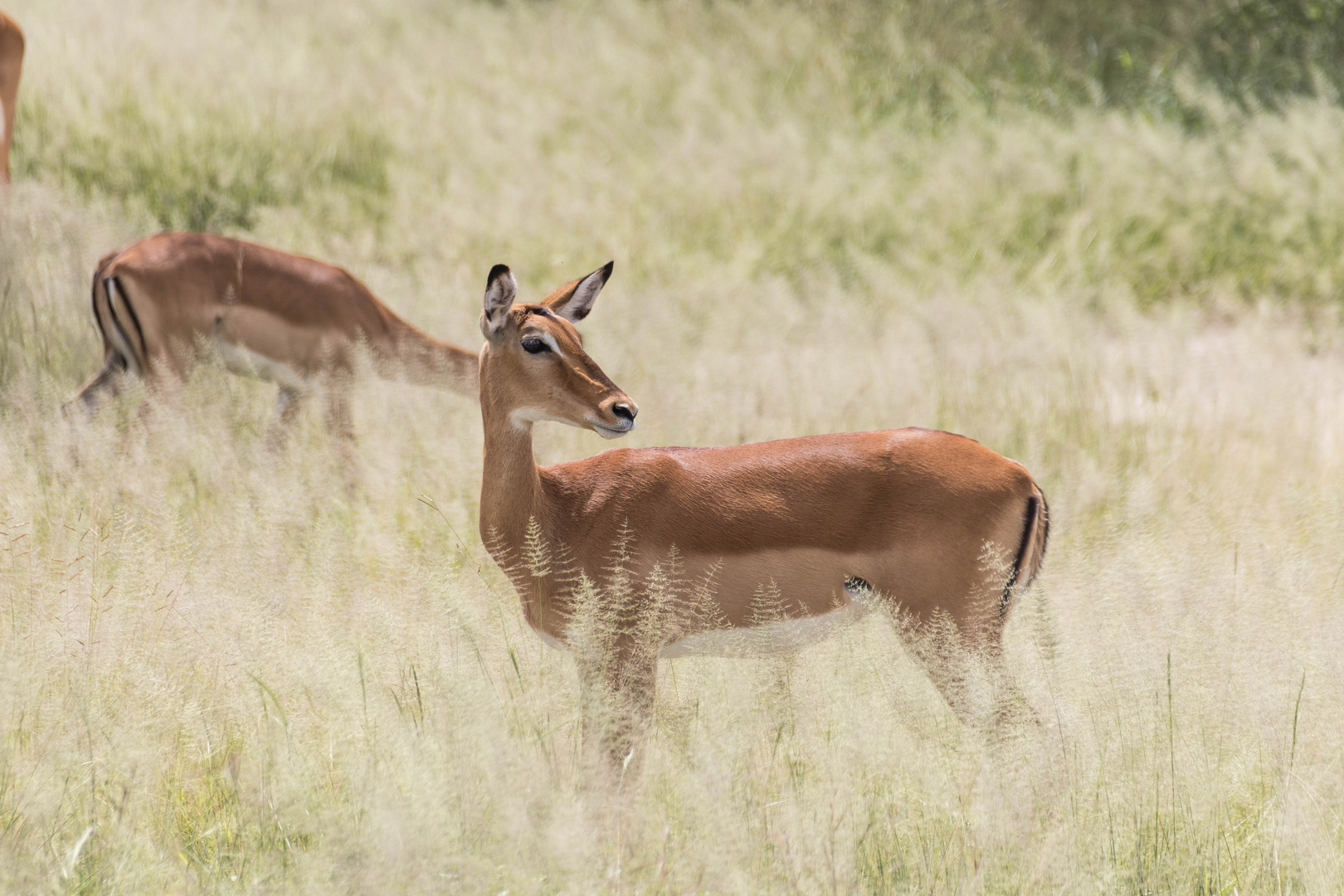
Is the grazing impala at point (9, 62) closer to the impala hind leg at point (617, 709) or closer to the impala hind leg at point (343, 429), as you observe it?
the impala hind leg at point (343, 429)

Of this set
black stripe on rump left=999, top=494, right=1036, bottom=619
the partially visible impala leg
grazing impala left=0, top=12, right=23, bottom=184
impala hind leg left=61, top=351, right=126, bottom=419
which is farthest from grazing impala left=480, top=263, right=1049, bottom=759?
grazing impala left=0, top=12, right=23, bottom=184

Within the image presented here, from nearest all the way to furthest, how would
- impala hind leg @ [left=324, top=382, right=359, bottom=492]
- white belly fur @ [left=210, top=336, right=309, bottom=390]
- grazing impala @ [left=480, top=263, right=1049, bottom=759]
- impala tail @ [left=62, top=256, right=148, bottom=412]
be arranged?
grazing impala @ [left=480, top=263, right=1049, bottom=759]
impala hind leg @ [left=324, top=382, right=359, bottom=492]
impala tail @ [left=62, top=256, right=148, bottom=412]
white belly fur @ [left=210, top=336, right=309, bottom=390]

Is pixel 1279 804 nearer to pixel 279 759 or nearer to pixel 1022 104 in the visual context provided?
pixel 279 759

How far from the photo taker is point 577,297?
151 inches

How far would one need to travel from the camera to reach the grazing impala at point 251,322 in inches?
225

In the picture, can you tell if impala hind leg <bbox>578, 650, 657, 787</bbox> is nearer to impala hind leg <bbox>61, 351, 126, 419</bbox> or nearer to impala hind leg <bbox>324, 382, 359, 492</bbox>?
impala hind leg <bbox>324, 382, 359, 492</bbox>

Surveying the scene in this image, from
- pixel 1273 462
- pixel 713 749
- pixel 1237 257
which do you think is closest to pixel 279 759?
pixel 713 749

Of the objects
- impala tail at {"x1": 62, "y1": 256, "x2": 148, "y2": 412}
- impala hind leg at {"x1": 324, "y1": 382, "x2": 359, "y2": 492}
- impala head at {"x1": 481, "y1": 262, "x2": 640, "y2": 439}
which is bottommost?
impala hind leg at {"x1": 324, "y1": 382, "x2": 359, "y2": 492}

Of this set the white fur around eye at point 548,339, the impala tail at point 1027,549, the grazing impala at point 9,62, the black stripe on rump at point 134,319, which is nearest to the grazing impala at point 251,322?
the black stripe on rump at point 134,319

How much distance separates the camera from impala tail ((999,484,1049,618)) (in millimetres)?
3500

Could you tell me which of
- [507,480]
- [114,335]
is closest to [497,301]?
[507,480]

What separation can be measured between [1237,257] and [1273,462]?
4.84 metres

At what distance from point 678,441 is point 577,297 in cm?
233

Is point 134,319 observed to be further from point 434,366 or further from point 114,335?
point 434,366
